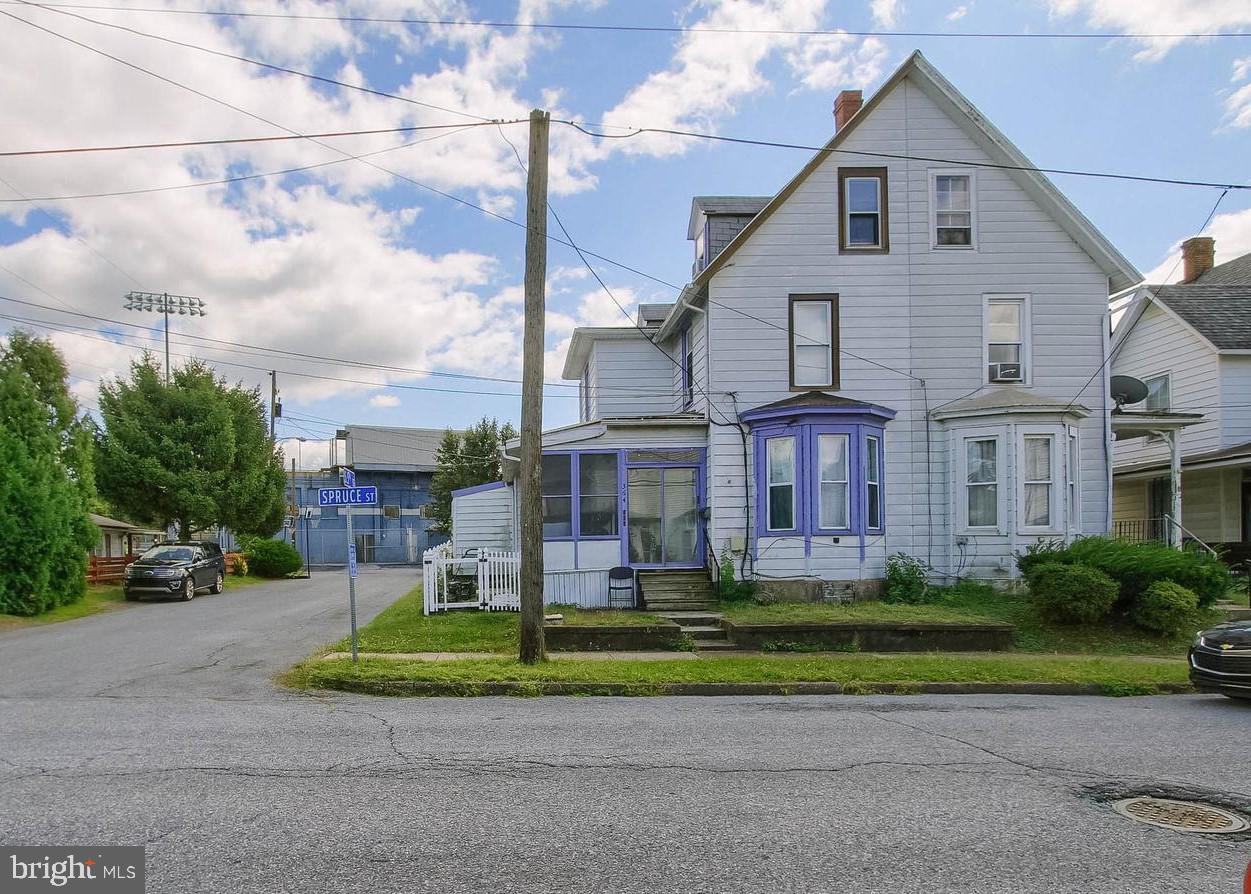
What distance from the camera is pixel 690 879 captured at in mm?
4762

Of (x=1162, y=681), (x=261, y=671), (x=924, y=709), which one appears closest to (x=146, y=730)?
(x=261, y=671)

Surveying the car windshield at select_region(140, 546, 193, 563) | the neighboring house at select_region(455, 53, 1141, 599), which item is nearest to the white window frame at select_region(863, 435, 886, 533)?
the neighboring house at select_region(455, 53, 1141, 599)

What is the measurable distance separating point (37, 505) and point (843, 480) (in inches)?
738

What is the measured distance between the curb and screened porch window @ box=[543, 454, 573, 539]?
7.36 meters

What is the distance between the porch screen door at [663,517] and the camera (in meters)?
18.2

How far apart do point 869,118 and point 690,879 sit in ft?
54.4

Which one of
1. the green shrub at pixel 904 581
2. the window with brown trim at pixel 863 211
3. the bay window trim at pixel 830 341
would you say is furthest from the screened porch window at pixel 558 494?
the window with brown trim at pixel 863 211

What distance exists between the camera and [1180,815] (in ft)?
19.5

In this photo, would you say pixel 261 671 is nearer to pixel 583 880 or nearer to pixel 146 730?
pixel 146 730

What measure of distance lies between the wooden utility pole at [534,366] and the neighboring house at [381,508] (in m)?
43.5

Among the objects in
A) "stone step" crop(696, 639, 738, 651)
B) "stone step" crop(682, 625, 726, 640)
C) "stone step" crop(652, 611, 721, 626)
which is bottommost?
"stone step" crop(696, 639, 738, 651)

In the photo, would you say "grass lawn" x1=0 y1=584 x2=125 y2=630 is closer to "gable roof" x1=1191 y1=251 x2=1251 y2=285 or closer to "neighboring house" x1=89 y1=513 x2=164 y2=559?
"neighboring house" x1=89 y1=513 x2=164 y2=559

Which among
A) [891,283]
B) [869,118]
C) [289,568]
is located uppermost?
[869,118]

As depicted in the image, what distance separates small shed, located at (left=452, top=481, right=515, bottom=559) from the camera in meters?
20.9
